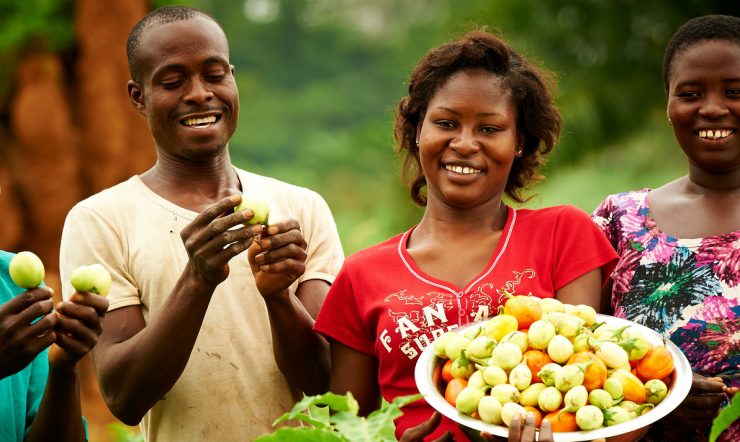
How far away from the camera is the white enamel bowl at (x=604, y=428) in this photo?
2.32 meters

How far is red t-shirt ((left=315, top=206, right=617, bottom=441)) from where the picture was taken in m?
2.90

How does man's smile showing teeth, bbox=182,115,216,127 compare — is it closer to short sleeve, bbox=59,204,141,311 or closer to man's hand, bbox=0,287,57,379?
short sleeve, bbox=59,204,141,311

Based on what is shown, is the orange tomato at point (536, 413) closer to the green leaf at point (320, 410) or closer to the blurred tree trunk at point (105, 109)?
the green leaf at point (320, 410)

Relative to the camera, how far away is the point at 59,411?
2.91 meters

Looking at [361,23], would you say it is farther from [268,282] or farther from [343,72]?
[268,282]

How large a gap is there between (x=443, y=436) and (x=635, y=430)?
484mm

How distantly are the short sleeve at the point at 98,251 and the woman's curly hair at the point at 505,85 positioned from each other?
99cm

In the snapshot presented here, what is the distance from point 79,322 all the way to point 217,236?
42 centimetres

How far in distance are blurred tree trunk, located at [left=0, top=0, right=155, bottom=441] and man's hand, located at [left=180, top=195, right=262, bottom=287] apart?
20.6ft

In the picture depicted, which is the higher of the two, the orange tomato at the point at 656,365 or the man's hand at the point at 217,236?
the man's hand at the point at 217,236

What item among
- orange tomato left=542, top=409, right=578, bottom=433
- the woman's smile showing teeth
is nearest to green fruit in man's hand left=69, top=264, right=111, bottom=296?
the woman's smile showing teeth

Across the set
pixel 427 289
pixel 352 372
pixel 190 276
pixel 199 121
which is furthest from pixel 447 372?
pixel 199 121

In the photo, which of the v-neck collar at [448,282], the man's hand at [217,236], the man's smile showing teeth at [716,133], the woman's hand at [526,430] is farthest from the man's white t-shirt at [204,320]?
the man's smile showing teeth at [716,133]

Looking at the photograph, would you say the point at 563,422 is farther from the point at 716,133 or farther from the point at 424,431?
the point at 716,133
